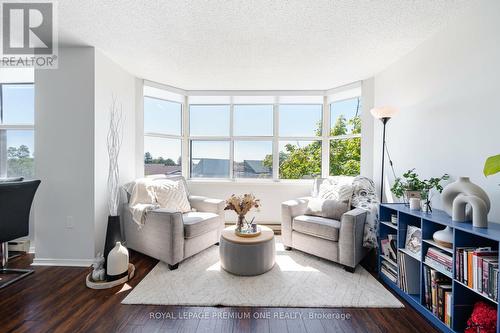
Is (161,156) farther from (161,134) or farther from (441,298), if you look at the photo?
(441,298)

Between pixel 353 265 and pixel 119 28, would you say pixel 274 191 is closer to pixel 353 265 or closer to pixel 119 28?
pixel 353 265

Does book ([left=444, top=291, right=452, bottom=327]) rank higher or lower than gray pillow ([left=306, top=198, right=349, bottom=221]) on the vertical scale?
lower

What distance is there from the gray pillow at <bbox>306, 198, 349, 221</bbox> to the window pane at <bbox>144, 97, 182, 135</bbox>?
8.67ft

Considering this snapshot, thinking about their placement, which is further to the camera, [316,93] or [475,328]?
[316,93]

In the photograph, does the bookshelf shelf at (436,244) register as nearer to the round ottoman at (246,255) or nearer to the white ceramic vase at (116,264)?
the round ottoman at (246,255)

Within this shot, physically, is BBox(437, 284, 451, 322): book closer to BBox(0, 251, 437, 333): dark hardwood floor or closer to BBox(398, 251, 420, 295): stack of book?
BBox(0, 251, 437, 333): dark hardwood floor

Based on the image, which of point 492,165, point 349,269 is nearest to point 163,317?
point 349,269

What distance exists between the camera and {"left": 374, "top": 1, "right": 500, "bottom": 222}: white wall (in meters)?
1.62

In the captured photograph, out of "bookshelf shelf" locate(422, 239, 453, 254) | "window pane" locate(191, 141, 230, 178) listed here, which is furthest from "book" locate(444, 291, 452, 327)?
"window pane" locate(191, 141, 230, 178)

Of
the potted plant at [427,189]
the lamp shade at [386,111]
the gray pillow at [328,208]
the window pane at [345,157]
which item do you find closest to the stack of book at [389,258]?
the potted plant at [427,189]

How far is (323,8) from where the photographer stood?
1748 millimetres

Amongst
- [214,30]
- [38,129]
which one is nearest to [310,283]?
[214,30]

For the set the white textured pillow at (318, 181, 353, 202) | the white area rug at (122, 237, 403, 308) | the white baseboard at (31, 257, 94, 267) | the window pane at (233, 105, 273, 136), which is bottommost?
the white area rug at (122, 237, 403, 308)

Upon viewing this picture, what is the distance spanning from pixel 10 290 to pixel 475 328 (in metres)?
3.68
